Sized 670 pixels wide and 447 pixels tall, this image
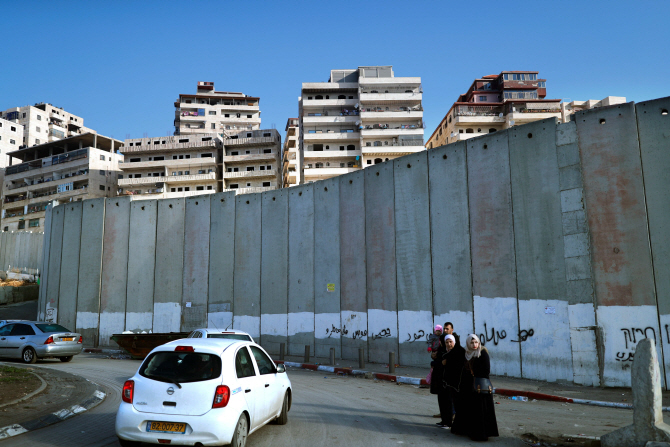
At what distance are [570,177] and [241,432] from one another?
11.6 meters

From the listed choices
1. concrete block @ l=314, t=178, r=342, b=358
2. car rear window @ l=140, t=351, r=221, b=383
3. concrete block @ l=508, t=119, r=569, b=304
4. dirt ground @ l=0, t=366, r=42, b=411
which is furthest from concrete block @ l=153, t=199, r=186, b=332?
car rear window @ l=140, t=351, r=221, b=383

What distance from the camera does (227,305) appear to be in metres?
24.1

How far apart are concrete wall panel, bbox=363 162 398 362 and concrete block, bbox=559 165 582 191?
6.65 meters

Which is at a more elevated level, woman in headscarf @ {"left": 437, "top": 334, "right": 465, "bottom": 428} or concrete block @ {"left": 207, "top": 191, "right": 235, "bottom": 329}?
concrete block @ {"left": 207, "top": 191, "right": 235, "bottom": 329}

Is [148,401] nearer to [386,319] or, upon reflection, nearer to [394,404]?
[394,404]

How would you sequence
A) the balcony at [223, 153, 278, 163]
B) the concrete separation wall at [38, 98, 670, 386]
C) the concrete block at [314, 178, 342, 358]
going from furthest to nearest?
the balcony at [223, 153, 278, 163] → the concrete block at [314, 178, 342, 358] → the concrete separation wall at [38, 98, 670, 386]

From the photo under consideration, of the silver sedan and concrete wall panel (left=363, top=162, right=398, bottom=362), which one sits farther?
concrete wall panel (left=363, top=162, right=398, bottom=362)

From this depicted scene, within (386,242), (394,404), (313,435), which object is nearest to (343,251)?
(386,242)

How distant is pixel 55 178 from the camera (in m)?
80.2

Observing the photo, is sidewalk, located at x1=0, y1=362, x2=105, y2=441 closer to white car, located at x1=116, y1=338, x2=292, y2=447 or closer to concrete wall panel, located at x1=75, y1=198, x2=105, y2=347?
white car, located at x1=116, y1=338, x2=292, y2=447

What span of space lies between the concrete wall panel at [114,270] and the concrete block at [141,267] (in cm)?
42

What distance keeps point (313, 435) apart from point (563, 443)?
3.78m

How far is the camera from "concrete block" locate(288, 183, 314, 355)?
71.2 feet

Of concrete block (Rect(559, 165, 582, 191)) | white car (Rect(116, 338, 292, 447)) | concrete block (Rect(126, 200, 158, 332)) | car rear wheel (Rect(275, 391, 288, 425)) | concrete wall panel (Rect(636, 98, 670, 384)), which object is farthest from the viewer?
concrete block (Rect(126, 200, 158, 332))
